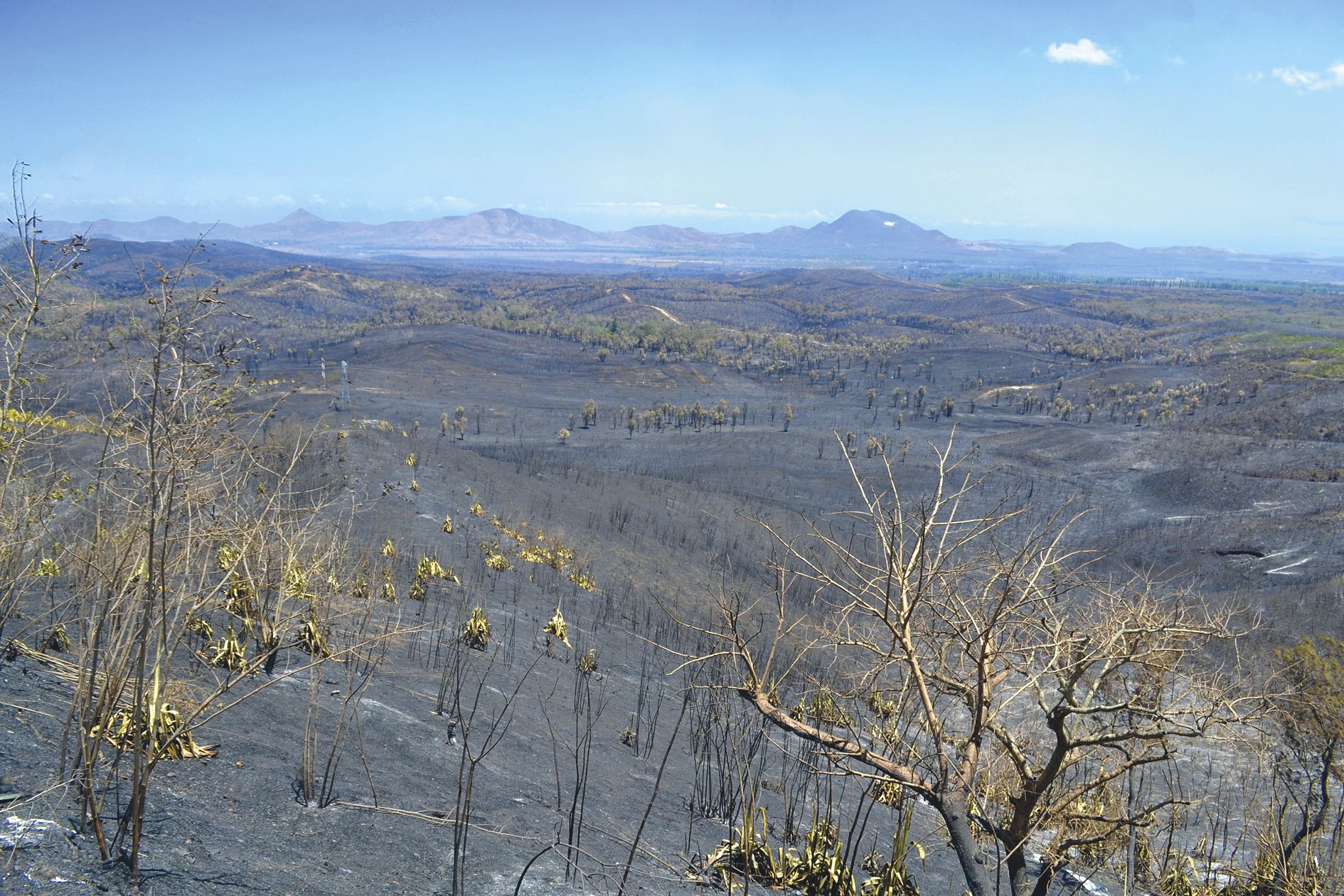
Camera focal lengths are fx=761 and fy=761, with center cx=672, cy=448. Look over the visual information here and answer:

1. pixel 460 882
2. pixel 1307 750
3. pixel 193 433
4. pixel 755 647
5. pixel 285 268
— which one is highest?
pixel 285 268

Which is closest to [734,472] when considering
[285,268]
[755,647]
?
[755,647]

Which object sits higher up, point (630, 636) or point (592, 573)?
point (630, 636)

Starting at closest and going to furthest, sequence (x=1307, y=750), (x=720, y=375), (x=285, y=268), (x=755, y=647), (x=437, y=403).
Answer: (x=1307, y=750)
(x=755, y=647)
(x=437, y=403)
(x=720, y=375)
(x=285, y=268)

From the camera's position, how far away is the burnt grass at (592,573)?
18.7ft

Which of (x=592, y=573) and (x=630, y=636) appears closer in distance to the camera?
(x=630, y=636)

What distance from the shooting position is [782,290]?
178 m

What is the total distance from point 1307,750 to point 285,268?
15196 cm

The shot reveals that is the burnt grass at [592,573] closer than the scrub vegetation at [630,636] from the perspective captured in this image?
No

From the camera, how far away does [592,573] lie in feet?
74.8

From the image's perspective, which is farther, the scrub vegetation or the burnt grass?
the burnt grass

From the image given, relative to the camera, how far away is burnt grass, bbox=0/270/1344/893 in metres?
5.70

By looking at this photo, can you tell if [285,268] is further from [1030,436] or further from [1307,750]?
[1307,750]

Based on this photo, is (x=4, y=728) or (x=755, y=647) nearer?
(x=4, y=728)

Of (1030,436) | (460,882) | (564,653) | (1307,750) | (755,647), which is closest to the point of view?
(460,882)
